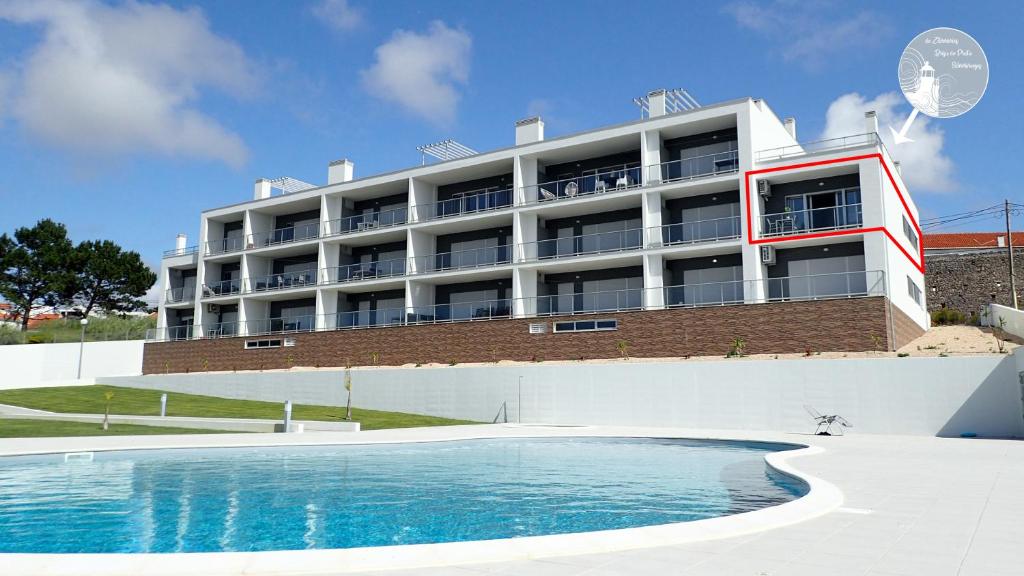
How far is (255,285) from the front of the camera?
4344 centimetres

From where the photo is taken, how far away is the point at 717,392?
23828 millimetres

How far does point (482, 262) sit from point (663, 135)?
11280 mm

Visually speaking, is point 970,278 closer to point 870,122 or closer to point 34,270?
point 870,122

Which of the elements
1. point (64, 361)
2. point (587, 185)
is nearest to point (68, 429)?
point (587, 185)

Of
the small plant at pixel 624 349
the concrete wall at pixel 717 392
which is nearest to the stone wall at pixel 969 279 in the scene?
the small plant at pixel 624 349

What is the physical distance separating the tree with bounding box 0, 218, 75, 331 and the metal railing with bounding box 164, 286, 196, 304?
38.1 ft

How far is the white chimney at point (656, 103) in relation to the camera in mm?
31984

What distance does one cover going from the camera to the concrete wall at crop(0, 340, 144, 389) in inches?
1572

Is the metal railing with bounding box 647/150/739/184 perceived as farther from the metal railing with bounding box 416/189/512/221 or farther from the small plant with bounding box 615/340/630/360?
the metal railing with bounding box 416/189/512/221

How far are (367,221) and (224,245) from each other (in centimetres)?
1192

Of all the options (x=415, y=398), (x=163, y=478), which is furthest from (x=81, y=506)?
(x=415, y=398)

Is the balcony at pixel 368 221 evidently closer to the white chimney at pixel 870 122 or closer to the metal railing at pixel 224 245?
the metal railing at pixel 224 245

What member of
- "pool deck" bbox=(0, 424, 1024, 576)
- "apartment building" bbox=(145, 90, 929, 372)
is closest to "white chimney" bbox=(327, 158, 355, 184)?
"apartment building" bbox=(145, 90, 929, 372)

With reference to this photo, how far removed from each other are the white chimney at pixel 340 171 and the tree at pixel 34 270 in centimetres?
2560
